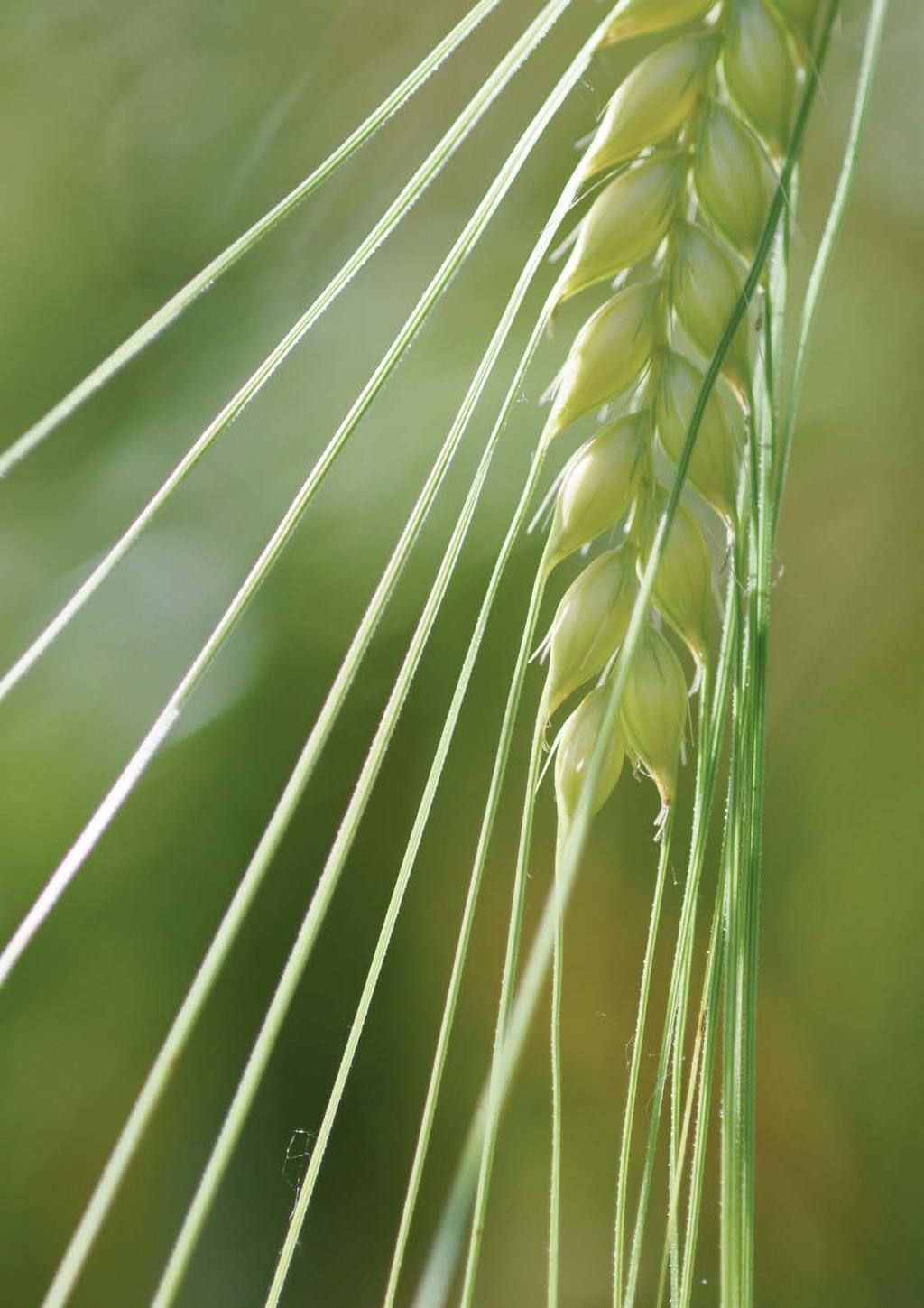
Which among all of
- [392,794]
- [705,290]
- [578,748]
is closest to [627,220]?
[705,290]

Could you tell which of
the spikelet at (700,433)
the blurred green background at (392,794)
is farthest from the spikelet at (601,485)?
the blurred green background at (392,794)

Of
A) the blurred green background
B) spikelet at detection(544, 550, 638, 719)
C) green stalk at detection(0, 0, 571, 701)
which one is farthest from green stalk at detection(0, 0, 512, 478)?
the blurred green background

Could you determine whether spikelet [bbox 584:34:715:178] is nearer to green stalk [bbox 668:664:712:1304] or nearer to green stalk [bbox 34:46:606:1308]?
green stalk [bbox 34:46:606:1308]

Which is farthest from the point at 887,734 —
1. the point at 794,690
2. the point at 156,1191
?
the point at 156,1191

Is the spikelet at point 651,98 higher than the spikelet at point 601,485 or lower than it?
higher

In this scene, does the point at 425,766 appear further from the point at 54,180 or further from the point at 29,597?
the point at 54,180

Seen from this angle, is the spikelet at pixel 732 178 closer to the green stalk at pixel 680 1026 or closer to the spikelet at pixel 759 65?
the spikelet at pixel 759 65
